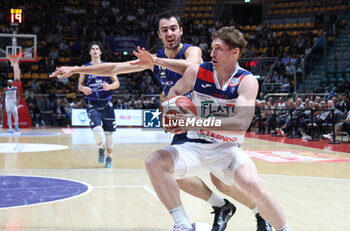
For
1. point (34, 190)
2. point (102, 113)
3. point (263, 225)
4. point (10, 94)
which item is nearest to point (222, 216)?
point (263, 225)

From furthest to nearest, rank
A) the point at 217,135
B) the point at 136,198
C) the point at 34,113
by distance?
the point at 34,113 → the point at 136,198 → the point at 217,135

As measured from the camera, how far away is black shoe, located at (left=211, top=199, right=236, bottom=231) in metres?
3.99

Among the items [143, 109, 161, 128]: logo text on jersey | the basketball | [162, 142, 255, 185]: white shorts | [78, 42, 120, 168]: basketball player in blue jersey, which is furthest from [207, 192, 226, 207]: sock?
[143, 109, 161, 128]: logo text on jersey

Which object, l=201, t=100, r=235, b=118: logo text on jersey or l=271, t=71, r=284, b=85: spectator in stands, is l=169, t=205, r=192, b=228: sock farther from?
l=271, t=71, r=284, b=85: spectator in stands

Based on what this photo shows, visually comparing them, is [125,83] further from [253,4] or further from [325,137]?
[325,137]

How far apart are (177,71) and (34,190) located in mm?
2922

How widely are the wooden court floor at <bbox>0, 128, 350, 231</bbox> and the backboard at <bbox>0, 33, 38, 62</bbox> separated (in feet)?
38.6

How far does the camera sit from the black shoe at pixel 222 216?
3.99 metres

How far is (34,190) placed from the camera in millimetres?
5934

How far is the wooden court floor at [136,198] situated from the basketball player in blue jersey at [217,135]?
823mm

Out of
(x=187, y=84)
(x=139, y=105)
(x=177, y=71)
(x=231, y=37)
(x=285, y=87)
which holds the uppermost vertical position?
(x=231, y=37)

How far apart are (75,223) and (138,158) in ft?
17.8

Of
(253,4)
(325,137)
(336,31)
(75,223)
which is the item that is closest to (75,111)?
(325,137)

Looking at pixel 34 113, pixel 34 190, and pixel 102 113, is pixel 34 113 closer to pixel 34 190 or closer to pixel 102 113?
pixel 102 113
